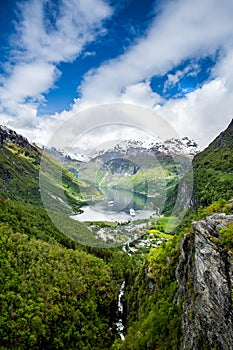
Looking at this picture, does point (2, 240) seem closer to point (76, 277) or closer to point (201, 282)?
point (76, 277)

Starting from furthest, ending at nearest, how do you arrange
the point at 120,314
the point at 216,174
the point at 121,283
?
the point at 216,174 < the point at 121,283 < the point at 120,314

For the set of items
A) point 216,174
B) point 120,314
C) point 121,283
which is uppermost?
point 216,174

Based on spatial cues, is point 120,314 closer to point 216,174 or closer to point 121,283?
point 121,283

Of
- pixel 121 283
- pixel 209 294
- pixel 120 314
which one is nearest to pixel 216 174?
pixel 121 283

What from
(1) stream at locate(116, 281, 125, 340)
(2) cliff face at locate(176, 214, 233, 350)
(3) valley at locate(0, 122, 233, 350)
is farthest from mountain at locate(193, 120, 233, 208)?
(2) cliff face at locate(176, 214, 233, 350)

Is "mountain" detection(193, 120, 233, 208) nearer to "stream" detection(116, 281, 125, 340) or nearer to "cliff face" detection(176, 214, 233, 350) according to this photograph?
"stream" detection(116, 281, 125, 340)

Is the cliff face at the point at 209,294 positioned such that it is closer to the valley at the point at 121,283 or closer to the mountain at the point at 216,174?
the valley at the point at 121,283

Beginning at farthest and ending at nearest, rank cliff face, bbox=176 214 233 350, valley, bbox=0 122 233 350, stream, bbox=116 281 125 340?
1. stream, bbox=116 281 125 340
2. valley, bbox=0 122 233 350
3. cliff face, bbox=176 214 233 350

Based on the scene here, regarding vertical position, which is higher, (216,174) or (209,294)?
(216,174)

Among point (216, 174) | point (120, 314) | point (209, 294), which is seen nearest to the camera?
point (209, 294)
